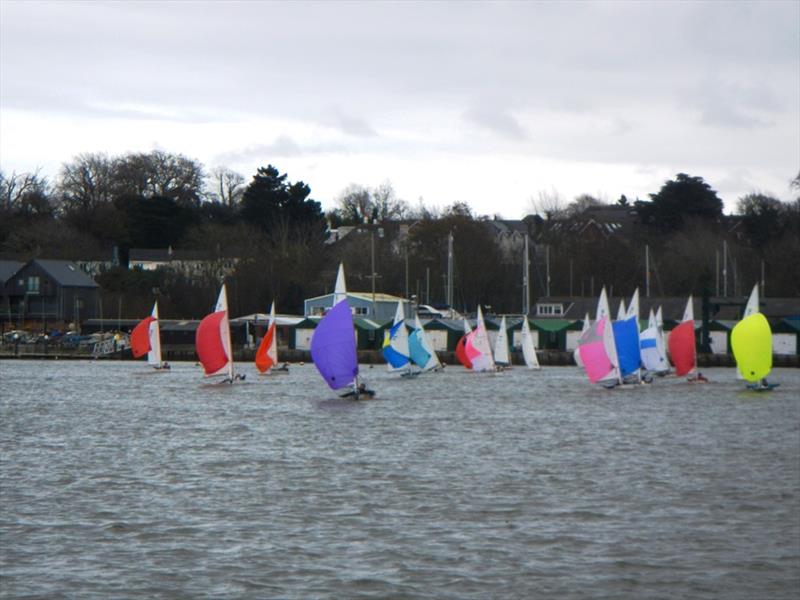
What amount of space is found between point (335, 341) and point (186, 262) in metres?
72.2

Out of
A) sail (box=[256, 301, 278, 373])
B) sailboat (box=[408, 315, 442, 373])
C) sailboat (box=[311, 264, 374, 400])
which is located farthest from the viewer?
sailboat (box=[408, 315, 442, 373])

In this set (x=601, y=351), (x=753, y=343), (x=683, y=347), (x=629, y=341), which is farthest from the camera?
(x=683, y=347)

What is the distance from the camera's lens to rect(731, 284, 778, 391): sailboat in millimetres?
45812

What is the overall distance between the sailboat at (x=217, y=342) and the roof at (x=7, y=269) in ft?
159

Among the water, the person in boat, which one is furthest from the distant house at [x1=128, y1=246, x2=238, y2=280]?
the water

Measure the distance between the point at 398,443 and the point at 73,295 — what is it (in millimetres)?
71281

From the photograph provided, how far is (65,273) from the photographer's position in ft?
324

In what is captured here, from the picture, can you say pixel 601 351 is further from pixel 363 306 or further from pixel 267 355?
pixel 363 306

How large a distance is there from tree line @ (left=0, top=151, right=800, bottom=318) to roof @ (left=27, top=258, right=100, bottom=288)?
2406 mm

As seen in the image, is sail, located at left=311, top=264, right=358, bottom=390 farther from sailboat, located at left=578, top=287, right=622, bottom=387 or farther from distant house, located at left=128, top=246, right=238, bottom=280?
Result: distant house, located at left=128, top=246, right=238, bottom=280

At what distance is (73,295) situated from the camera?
321 ft

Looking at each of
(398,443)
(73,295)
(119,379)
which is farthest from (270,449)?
(73,295)

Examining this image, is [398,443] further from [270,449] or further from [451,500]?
[451,500]

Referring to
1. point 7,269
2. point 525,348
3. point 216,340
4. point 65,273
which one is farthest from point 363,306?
point 216,340
